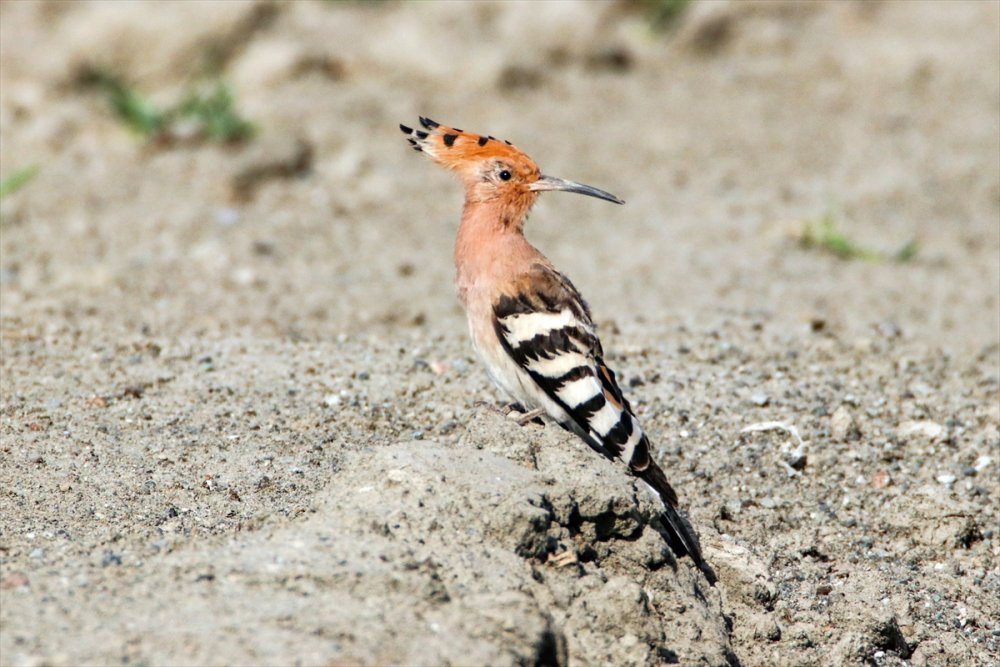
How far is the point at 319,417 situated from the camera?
438 cm

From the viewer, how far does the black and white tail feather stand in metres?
3.82

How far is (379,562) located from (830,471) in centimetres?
212

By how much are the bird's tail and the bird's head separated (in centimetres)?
109

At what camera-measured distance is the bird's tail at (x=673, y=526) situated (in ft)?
12.0

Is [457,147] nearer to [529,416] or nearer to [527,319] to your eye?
[527,319]

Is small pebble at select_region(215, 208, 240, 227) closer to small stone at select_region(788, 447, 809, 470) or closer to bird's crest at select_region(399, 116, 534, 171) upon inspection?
bird's crest at select_region(399, 116, 534, 171)

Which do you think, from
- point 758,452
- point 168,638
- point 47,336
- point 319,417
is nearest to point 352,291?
point 47,336

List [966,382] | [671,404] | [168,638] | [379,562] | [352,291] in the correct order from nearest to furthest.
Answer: [168,638] < [379,562] < [671,404] < [966,382] < [352,291]

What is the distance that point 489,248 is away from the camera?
4363 mm

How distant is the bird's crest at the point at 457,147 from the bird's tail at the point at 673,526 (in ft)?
4.14

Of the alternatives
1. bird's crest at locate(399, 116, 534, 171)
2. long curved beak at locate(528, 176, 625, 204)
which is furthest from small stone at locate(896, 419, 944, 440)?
bird's crest at locate(399, 116, 534, 171)

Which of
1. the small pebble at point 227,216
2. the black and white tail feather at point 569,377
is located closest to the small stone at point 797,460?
the black and white tail feather at point 569,377

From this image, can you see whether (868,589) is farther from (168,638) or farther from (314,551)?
(168,638)

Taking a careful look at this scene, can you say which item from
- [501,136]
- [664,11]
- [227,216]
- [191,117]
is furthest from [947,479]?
[664,11]
